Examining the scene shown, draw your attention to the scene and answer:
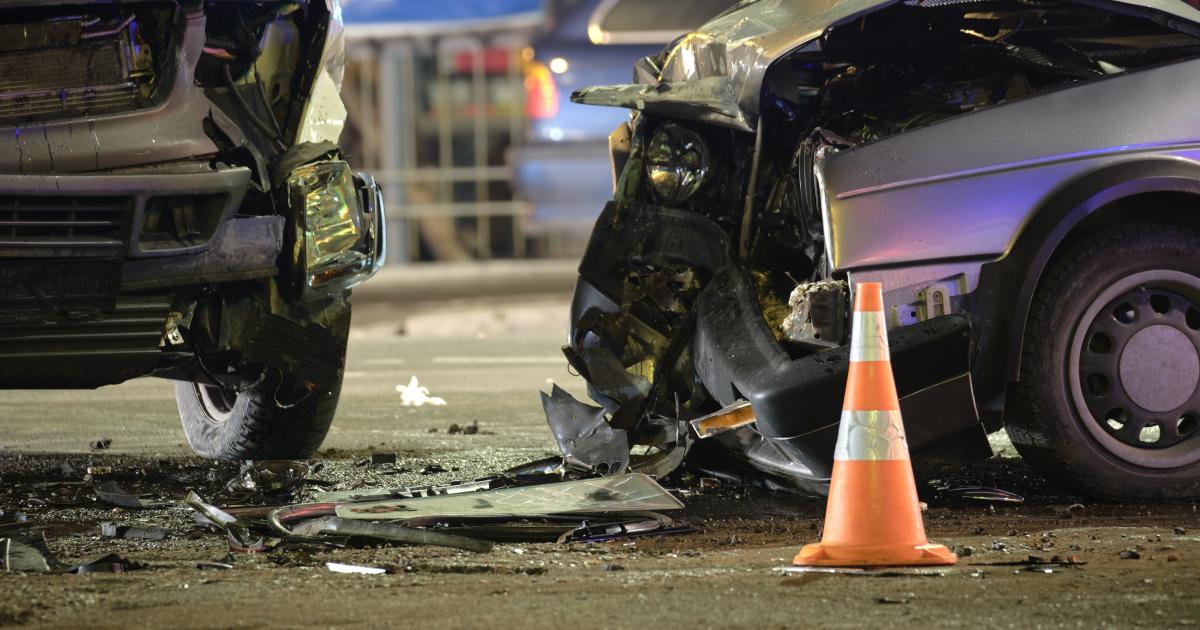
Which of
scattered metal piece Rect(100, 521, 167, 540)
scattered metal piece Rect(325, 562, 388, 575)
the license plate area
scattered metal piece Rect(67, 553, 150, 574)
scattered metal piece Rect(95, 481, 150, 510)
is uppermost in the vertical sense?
the license plate area

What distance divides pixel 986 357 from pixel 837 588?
1.46 meters

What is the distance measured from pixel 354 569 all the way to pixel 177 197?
1.82m

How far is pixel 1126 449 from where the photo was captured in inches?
219

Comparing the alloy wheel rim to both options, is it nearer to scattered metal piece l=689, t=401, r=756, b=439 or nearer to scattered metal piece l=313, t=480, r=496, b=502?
scattered metal piece l=313, t=480, r=496, b=502

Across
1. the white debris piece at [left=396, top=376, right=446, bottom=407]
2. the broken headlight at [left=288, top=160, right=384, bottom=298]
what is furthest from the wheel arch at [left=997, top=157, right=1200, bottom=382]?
the white debris piece at [left=396, top=376, right=446, bottom=407]

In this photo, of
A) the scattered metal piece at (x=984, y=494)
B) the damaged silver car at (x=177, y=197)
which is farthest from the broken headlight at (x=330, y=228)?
the scattered metal piece at (x=984, y=494)

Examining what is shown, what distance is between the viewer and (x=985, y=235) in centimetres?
551

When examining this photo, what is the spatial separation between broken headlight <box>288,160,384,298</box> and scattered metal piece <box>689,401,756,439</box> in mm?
1394

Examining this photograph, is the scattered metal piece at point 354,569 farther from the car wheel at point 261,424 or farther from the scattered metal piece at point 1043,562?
the car wheel at point 261,424

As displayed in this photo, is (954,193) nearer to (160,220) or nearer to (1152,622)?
(1152,622)

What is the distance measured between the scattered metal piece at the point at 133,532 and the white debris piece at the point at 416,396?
4168 millimetres

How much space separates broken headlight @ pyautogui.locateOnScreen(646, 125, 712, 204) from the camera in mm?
6301

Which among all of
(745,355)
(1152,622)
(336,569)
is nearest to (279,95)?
(745,355)

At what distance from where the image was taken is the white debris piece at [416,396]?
9.65 meters
